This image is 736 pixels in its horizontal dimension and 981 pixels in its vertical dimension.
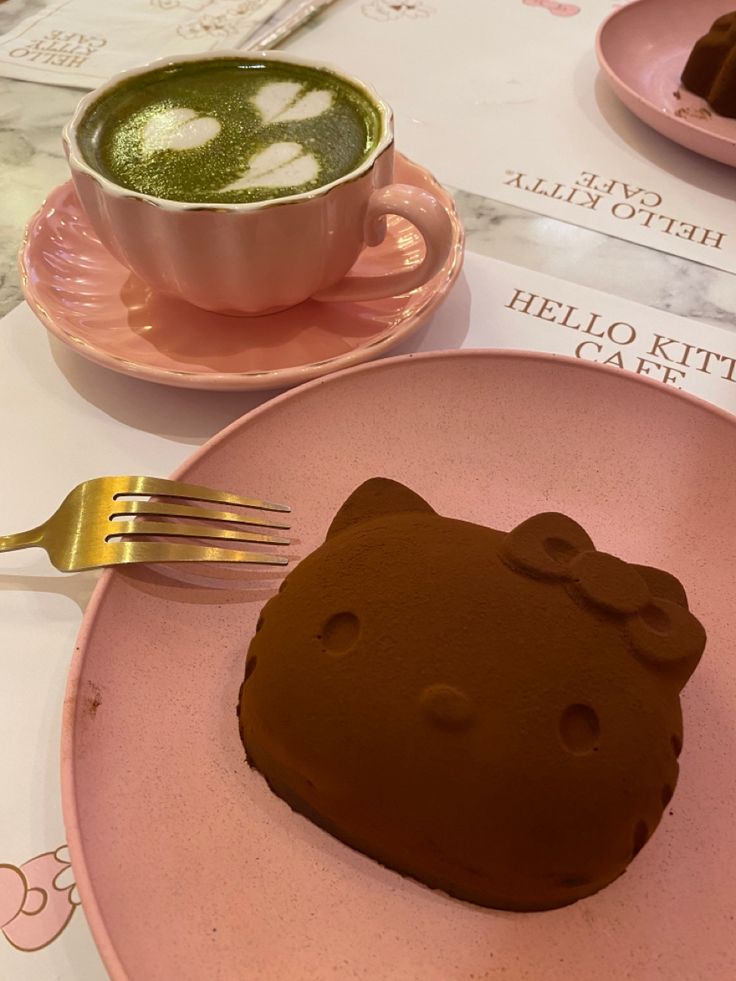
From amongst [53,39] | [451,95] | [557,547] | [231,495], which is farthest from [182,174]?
[53,39]

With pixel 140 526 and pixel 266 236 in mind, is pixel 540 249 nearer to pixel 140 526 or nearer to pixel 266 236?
pixel 266 236

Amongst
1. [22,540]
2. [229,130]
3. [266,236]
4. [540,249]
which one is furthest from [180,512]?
[540,249]

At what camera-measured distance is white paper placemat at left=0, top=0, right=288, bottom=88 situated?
1202 millimetres

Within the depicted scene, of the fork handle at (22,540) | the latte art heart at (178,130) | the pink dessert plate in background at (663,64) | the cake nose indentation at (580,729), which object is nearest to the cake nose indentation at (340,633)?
the cake nose indentation at (580,729)

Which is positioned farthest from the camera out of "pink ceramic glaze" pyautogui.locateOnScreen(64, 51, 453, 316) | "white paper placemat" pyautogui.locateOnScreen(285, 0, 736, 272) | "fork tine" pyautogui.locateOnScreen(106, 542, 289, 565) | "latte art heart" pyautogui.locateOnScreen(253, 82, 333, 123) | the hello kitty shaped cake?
"white paper placemat" pyautogui.locateOnScreen(285, 0, 736, 272)

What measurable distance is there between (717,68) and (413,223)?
22.8 inches

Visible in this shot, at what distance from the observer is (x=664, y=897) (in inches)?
16.9

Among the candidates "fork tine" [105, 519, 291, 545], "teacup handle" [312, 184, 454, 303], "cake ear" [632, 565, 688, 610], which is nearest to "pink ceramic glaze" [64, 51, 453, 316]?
"teacup handle" [312, 184, 454, 303]

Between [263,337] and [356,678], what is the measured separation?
1.35 ft

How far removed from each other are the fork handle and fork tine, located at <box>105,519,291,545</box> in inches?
2.6

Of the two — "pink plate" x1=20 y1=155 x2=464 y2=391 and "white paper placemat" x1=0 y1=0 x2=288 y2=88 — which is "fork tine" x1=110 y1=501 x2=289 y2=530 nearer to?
"pink plate" x1=20 y1=155 x2=464 y2=391

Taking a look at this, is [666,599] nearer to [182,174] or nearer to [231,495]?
[231,495]

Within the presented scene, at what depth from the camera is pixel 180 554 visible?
55 cm

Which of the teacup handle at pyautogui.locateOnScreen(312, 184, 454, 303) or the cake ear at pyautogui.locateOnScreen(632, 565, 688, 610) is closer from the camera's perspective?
the cake ear at pyautogui.locateOnScreen(632, 565, 688, 610)
